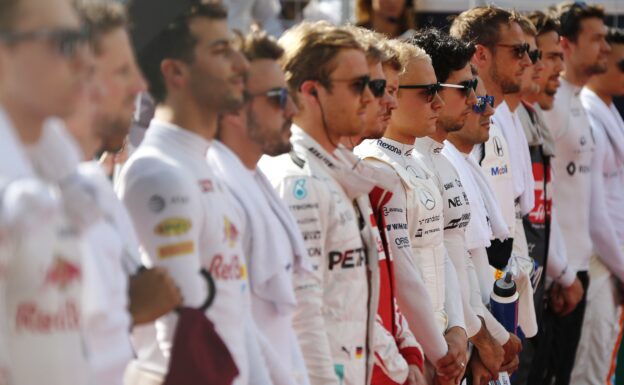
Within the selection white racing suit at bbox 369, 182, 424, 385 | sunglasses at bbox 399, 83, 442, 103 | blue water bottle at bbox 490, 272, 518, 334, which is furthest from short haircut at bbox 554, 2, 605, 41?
white racing suit at bbox 369, 182, 424, 385

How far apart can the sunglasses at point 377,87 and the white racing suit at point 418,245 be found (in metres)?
0.51

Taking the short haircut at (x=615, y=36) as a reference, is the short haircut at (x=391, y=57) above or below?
below

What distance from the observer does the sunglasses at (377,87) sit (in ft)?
17.7

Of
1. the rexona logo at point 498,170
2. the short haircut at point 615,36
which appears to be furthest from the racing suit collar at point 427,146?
the short haircut at point 615,36

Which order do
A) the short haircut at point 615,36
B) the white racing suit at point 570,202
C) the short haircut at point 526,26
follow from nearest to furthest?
the short haircut at point 526,26, the white racing suit at point 570,202, the short haircut at point 615,36

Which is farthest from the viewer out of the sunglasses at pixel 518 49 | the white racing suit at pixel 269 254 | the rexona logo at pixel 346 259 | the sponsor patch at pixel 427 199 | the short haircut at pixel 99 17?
the sunglasses at pixel 518 49

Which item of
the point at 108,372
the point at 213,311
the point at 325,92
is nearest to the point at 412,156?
the point at 325,92

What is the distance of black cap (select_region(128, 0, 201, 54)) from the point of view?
423 centimetres

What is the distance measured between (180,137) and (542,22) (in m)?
5.43

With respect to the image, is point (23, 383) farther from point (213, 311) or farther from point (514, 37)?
point (514, 37)

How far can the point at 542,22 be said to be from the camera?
925cm

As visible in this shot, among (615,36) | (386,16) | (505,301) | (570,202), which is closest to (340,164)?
(505,301)

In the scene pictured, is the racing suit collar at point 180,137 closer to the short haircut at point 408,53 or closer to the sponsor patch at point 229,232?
the sponsor patch at point 229,232

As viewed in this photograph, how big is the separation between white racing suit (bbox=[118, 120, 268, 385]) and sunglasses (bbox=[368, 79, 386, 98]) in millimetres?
1181
